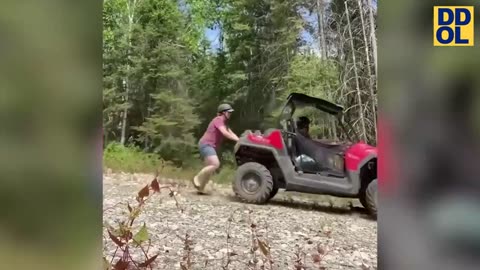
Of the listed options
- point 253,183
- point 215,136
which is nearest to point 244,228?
point 253,183

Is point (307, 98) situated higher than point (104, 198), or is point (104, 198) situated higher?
point (307, 98)

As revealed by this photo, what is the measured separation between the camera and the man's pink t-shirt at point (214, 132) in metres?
2.80

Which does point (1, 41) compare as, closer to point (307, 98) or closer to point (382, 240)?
point (307, 98)

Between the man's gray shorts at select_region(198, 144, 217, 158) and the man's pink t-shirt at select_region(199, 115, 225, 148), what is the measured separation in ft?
0.06

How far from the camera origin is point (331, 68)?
280 centimetres

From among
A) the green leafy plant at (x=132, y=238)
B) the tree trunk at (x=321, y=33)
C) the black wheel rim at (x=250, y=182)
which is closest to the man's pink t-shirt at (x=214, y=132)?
the black wheel rim at (x=250, y=182)

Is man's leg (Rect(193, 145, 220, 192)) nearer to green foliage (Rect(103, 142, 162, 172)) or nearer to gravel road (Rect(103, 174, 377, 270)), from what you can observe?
gravel road (Rect(103, 174, 377, 270))

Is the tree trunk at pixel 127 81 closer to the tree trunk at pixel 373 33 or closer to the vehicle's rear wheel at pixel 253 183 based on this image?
the vehicle's rear wheel at pixel 253 183

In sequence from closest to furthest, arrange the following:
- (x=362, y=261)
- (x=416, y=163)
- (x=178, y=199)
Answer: (x=416, y=163) < (x=362, y=261) < (x=178, y=199)

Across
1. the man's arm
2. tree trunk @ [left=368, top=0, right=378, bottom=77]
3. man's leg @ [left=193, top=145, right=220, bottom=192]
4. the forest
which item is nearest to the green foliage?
the forest

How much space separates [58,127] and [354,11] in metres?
1.44

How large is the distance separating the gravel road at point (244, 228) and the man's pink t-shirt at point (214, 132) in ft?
0.71

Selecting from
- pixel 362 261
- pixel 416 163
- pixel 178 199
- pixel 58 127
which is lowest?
pixel 362 261

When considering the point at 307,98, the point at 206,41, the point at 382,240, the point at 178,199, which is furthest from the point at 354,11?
the point at 178,199
